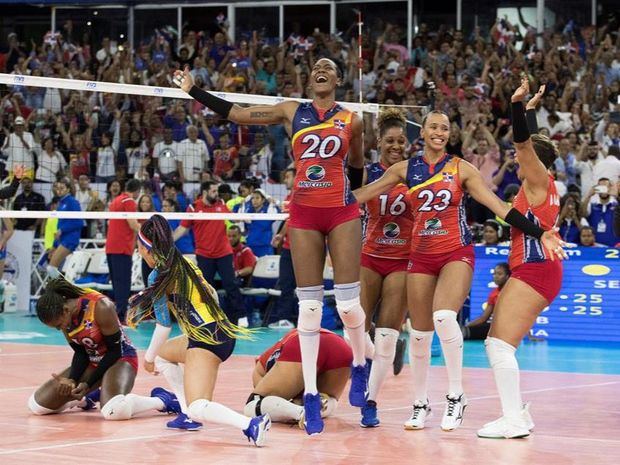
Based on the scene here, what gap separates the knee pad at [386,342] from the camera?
27.2ft

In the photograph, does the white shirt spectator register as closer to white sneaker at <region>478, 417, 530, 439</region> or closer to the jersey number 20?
the jersey number 20

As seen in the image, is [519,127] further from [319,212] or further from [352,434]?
[352,434]

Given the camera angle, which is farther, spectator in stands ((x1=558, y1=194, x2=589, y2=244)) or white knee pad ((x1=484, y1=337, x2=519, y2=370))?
spectator in stands ((x1=558, y1=194, x2=589, y2=244))

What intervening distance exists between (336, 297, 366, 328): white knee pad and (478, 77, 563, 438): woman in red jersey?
918 millimetres

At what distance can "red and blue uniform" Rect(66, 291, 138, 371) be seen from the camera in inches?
327

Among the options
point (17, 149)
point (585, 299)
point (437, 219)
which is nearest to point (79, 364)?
point (437, 219)

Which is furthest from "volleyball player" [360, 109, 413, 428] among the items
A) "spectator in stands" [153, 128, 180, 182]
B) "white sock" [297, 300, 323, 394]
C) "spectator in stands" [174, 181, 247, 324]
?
"spectator in stands" [153, 128, 180, 182]

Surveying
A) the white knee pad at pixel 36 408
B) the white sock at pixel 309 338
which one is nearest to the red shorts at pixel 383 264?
the white sock at pixel 309 338

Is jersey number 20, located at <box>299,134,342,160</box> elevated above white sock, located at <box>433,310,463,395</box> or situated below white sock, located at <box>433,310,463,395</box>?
above

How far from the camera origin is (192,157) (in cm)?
1864

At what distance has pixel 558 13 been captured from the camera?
24.0 meters

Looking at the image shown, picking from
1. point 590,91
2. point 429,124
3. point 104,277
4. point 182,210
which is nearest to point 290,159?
point 182,210

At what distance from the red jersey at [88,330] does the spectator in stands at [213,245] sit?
7.69 metres

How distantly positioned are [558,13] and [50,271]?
507 inches
